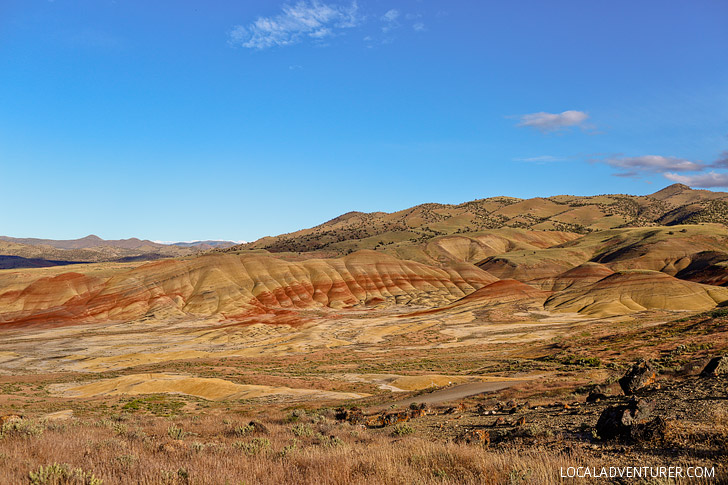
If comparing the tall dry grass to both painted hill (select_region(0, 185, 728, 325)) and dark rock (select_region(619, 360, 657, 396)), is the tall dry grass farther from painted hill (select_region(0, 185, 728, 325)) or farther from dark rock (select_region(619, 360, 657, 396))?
painted hill (select_region(0, 185, 728, 325))

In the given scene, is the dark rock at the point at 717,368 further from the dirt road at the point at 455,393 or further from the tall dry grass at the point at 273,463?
the dirt road at the point at 455,393

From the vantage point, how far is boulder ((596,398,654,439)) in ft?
34.4

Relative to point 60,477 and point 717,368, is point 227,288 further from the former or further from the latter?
point 60,477

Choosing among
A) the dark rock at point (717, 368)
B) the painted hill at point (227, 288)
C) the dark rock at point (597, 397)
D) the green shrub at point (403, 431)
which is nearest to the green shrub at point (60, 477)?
the green shrub at point (403, 431)

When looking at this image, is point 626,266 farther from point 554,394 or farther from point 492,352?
point 554,394

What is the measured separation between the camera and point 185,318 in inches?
4665

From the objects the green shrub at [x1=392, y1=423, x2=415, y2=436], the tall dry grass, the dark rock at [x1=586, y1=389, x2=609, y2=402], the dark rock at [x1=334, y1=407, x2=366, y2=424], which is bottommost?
the dark rock at [x1=334, y1=407, x2=366, y2=424]

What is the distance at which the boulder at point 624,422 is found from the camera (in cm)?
A: 1050

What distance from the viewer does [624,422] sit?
1077 cm

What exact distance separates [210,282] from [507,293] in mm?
88652

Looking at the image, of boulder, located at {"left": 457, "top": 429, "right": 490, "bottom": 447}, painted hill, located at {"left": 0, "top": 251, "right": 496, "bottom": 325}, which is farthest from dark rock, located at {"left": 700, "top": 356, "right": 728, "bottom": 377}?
painted hill, located at {"left": 0, "top": 251, "right": 496, "bottom": 325}

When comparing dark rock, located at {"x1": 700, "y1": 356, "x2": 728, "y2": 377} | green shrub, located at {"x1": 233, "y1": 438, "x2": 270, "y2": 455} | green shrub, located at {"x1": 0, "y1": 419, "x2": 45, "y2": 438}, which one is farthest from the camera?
dark rock, located at {"x1": 700, "y1": 356, "x2": 728, "y2": 377}

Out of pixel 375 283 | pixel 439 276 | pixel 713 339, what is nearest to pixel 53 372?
pixel 713 339

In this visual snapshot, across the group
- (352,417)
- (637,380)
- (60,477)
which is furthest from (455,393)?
(60,477)
